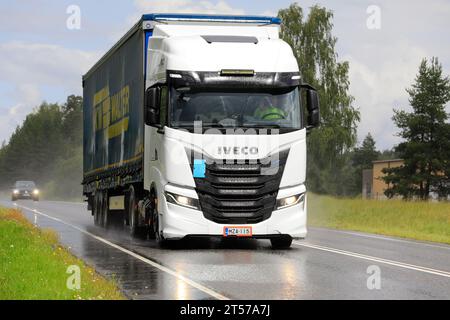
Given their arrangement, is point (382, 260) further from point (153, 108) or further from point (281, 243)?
point (153, 108)

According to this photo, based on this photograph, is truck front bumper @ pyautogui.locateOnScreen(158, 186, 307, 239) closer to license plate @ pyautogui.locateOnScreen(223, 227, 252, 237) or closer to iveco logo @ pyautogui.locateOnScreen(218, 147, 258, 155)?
license plate @ pyautogui.locateOnScreen(223, 227, 252, 237)

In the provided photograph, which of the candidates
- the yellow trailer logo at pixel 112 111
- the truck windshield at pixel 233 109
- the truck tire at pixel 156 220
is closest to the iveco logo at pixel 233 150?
the truck windshield at pixel 233 109

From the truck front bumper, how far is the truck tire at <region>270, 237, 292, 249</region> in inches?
28.6

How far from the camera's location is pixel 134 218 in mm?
18844

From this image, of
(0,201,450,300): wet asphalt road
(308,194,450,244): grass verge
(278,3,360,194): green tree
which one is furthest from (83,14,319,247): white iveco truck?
(278,3,360,194): green tree

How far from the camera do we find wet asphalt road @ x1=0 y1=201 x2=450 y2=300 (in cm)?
1026

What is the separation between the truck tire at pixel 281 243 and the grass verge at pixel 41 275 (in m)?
3.95

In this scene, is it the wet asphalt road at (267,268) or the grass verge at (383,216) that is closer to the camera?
the wet asphalt road at (267,268)

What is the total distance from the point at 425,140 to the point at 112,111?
50110mm

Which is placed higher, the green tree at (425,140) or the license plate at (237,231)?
the green tree at (425,140)

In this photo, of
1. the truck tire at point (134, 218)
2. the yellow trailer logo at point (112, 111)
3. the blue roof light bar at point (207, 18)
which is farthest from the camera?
the yellow trailer logo at point (112, 111)

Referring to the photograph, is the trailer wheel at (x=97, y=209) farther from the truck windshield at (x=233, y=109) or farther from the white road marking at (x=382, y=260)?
the truck windshield at (x=233, y=109)

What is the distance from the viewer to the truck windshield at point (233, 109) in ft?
49.9

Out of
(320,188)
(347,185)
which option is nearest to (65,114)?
(347,185)
